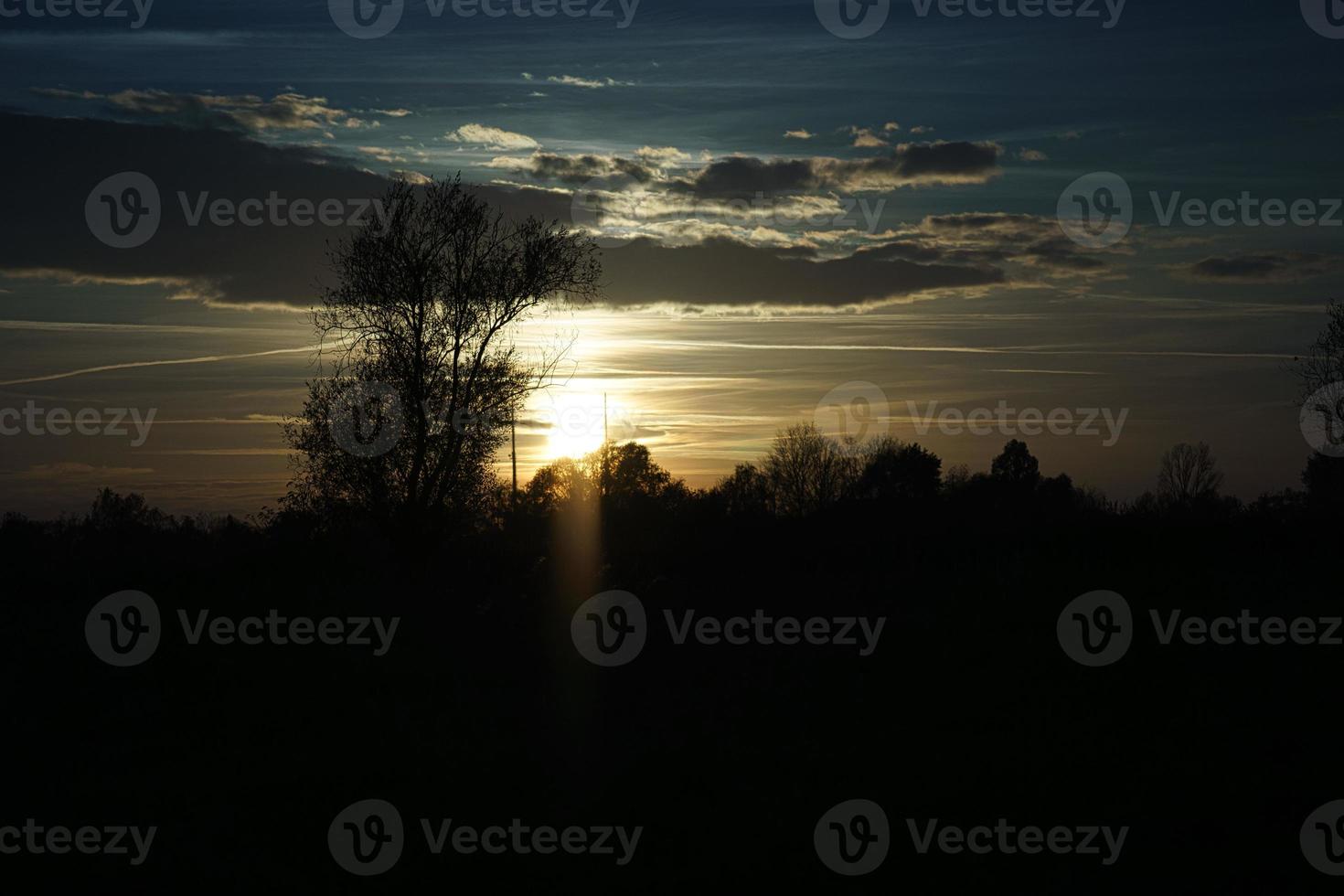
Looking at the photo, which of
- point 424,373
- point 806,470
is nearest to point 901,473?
point 806,470

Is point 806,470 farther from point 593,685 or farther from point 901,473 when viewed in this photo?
point 593,685

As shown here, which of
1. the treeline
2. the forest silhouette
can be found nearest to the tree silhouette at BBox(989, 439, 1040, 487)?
the treeline

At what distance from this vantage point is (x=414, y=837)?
15617mm

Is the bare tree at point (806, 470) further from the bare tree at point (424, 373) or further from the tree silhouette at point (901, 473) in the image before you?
the bare tree at point (424, 373)

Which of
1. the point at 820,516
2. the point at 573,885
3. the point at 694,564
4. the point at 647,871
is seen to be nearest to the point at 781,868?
the point at 647,871

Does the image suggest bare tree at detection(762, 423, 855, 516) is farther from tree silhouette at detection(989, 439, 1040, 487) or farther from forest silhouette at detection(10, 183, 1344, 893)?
forest silhouette at detection(10, 183, 1344, 893)

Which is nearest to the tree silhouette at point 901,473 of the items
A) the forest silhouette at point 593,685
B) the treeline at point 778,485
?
the treeline at point 778,485

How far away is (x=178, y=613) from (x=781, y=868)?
15.4m

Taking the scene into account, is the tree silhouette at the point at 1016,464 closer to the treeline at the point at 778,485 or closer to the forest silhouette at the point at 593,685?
the treeline at the point at 778,485

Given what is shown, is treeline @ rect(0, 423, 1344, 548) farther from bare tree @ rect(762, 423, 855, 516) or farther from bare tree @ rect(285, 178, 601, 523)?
bare tree @ rect(285, 178, 601, 523)

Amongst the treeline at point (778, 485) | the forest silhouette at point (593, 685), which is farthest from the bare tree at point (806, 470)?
the forest silhouette at point (593, 685)

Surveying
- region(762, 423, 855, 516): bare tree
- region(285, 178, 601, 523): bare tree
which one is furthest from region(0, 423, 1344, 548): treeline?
region(285, 178, 601, 523): bare tree

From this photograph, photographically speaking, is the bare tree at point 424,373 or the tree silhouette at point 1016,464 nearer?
the bare tree at point 424,373

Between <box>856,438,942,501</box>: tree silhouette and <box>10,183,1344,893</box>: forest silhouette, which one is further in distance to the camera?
<box>856,438,942,501</box>: tree silhouette
